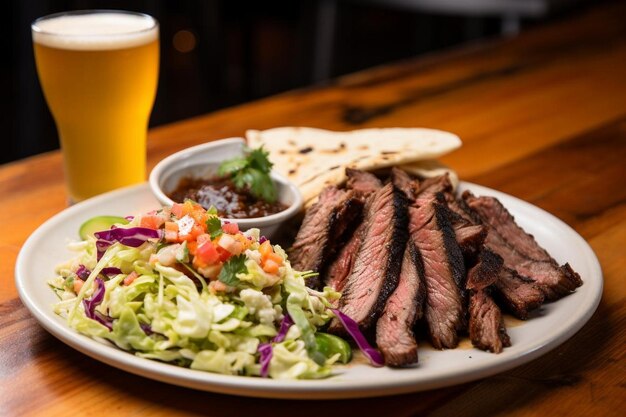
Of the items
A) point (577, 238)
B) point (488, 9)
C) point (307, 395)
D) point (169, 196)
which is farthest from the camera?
point (488, 9)

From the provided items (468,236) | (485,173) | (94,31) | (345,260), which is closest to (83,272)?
(345,260)

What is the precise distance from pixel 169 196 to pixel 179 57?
468 cm

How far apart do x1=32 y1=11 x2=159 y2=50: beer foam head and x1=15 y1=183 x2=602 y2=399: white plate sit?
0.56m

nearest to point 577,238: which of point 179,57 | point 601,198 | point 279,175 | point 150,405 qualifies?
point 601,198

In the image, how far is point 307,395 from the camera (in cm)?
166

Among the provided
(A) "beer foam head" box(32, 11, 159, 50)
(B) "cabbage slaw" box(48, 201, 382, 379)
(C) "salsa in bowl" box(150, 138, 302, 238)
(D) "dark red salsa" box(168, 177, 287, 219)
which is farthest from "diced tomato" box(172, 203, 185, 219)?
(A) "beer foam head" box(32, 11, 159, 50)

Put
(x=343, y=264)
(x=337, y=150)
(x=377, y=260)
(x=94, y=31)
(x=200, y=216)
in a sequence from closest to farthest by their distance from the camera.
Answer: (x=200, y=216) < (x=377, y=260) < (x=343, y=264) < (x=94, y=31) < (x=337, y=150)

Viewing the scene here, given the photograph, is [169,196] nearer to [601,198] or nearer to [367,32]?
[601,198]

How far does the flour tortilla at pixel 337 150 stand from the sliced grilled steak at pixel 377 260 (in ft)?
1.28

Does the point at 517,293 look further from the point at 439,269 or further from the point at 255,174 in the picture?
the point at 255,174

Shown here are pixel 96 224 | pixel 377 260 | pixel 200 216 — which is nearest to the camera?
pixel 200 216

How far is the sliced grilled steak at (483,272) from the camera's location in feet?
6.70

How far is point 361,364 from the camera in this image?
1.86 m

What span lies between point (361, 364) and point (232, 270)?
0.36 m
